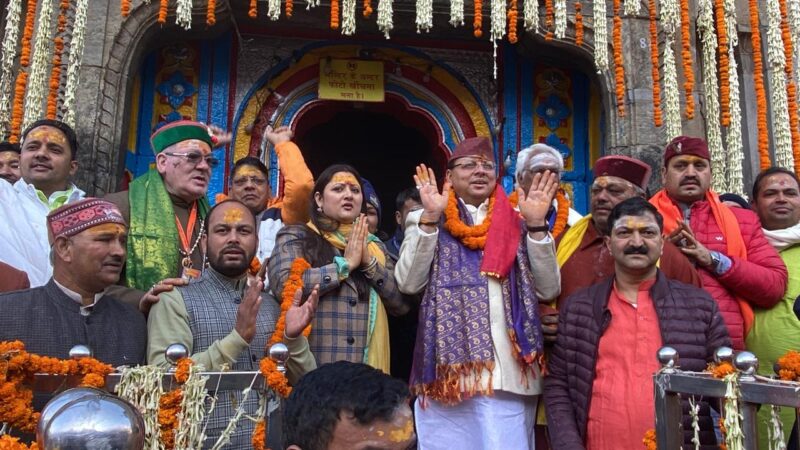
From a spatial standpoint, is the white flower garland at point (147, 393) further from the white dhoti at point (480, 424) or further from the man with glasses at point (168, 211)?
the white dhoti at point (480, 424)

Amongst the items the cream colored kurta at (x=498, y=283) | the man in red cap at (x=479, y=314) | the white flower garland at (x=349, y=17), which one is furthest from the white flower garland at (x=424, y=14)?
the cream colored kurta at (x=498, y=283)

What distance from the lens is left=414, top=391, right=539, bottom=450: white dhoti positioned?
342cm

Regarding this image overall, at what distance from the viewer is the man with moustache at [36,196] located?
3.76 meters

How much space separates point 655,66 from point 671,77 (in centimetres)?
26

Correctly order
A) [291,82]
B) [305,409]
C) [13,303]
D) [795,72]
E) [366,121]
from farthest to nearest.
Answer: [366,121] < [291,82] < [795,72] < [13,303] < [305,409]

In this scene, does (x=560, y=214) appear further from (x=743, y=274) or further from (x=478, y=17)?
(x=478, y=17)

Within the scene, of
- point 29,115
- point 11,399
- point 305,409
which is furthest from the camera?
point 29,115

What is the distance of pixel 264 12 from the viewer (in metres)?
6.76

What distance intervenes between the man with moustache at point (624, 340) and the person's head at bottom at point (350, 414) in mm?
1518

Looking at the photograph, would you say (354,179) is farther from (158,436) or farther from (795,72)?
(795,72)

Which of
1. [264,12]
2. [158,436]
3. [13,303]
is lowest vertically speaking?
[158,436]

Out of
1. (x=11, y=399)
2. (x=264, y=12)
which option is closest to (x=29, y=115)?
(x=264, y=12)

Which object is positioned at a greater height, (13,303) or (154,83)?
(154,83)

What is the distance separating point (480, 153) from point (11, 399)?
7.49 ft
